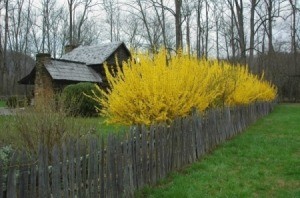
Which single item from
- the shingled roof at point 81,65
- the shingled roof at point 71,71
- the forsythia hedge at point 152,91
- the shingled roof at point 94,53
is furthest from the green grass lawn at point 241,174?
the shingled roof at point 94,53

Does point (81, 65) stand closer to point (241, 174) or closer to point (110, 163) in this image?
point (241, 174)

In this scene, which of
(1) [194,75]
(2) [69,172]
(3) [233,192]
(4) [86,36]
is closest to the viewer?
(2) [69,172]

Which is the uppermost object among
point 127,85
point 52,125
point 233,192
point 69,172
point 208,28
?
point 208,28

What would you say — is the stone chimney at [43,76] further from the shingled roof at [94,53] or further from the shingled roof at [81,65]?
the shingled roof at [94,53]

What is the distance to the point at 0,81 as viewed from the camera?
1730 inches

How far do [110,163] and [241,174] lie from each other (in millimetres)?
3246

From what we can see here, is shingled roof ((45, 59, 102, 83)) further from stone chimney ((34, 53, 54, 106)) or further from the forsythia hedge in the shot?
the forsythia hedge

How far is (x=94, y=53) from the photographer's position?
30484 millimetres

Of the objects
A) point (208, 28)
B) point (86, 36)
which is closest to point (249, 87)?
point (208, 28)

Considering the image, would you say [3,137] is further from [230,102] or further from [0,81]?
[0,81]

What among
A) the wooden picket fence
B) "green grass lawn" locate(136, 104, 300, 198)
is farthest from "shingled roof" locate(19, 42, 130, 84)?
the wooden picket fence

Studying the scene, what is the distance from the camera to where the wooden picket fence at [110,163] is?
3605mm

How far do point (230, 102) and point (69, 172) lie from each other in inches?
412

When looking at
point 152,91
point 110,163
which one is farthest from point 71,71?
point 110,163
